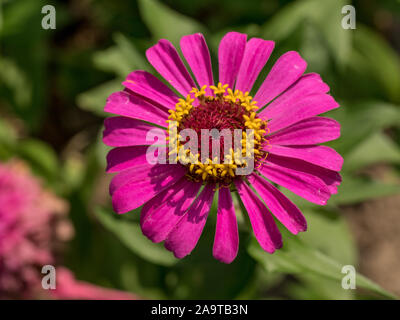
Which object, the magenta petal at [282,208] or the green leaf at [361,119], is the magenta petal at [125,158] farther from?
the green leaf at [361,119]

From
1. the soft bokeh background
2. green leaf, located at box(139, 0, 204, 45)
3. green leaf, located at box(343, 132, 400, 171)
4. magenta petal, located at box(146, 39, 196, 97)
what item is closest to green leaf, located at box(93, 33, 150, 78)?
the soft bokeh background

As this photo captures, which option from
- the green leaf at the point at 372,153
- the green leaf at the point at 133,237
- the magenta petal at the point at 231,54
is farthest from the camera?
the green leaf at the point at 372,153

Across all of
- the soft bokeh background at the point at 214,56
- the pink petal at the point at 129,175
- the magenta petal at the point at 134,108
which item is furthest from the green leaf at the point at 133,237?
the magenta petal at the point at 134,108

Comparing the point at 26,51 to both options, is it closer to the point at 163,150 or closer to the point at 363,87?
the point at 163,150

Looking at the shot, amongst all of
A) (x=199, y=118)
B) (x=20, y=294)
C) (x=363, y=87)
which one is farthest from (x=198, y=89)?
(x=363, y=87)

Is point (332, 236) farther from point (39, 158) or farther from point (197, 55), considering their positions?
point (39, 158)

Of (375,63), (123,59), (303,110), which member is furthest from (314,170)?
(375,63)

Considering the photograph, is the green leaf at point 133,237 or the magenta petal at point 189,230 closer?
the magenta petal at point 189,230
